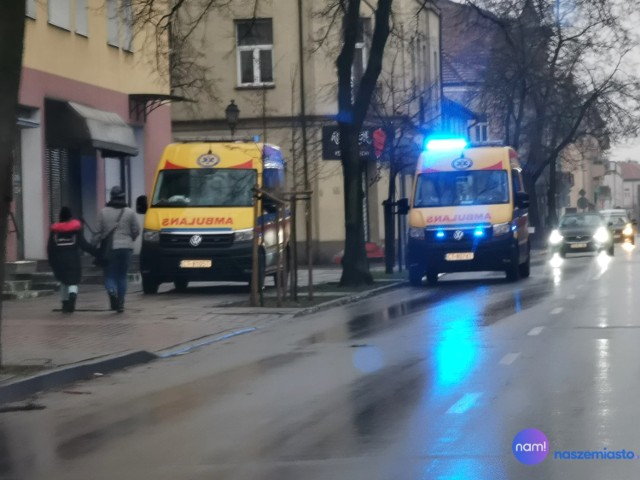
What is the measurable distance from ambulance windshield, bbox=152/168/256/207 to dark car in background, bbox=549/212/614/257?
996 inches

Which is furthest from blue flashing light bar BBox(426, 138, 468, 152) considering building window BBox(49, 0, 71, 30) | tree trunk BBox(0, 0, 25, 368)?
tree trunk BBox(0, 0, 25, 368)

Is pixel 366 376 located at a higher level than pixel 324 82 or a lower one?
lower

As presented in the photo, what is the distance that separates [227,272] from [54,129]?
18.5 ft

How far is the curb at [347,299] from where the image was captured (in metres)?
21.8

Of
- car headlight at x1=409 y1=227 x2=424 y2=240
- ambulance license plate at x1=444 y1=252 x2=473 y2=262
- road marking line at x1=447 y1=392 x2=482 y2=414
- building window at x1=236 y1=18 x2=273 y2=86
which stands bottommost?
road marking line at x1=447 y1=392 x2=482 y2=414

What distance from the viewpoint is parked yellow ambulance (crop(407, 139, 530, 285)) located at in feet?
94.4

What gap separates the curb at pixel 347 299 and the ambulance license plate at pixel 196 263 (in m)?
2.58

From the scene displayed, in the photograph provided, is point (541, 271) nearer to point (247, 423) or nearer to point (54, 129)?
point (54, 129)

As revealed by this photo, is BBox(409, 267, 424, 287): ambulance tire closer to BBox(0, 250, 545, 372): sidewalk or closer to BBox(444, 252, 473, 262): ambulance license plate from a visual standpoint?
BBox(444, 252, 473, 262): ambulance license plate

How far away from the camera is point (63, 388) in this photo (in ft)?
41.4

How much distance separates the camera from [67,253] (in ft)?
67.1

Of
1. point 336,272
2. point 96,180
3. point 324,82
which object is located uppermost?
point 324,82

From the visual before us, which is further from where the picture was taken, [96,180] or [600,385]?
[96,180]

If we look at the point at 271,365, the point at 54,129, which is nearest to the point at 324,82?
the point at 54,129
